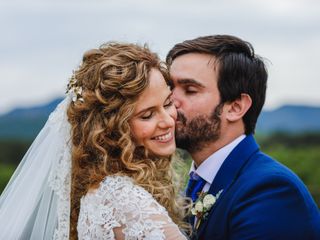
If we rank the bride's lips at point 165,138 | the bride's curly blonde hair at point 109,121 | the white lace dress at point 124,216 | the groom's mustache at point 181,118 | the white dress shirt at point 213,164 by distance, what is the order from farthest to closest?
the groom's mustache at point 181,118
the white dress shirt at point 213,164
the bride's lips at point 165,138
the bride's curly blonde hair at point 109,121
the white lace dress at point 124,216

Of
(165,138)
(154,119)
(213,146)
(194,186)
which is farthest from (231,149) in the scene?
(154,119)

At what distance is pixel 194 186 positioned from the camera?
209 inches

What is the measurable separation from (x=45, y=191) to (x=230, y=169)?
1.32 metres

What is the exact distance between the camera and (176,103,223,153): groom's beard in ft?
17.1

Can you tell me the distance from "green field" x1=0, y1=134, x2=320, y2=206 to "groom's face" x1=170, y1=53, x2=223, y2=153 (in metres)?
9.88

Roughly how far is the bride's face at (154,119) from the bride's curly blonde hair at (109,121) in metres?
0.06

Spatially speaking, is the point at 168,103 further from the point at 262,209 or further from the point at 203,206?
the point at 262,209

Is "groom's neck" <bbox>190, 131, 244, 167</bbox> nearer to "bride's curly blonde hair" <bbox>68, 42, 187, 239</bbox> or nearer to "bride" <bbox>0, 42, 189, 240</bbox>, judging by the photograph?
"bride" <bbox>0, 42, 189, 240</bbox>

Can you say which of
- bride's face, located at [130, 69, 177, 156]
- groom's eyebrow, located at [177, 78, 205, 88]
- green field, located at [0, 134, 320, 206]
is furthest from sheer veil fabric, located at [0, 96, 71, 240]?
green field, located at [0, 134, 320, 206]

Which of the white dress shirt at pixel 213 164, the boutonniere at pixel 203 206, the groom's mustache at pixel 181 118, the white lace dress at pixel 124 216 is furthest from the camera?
the groom's mustache at pixel 181 118

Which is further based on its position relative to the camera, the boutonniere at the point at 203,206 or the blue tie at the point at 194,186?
the blue tie at the point at 194,186

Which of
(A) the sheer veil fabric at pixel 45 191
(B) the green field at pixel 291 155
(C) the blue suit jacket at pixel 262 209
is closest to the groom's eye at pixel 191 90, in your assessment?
(C) the blue suit jacket at pixel 262 209

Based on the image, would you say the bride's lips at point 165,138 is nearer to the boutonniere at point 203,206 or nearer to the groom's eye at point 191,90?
the boutonniere at point 203,206

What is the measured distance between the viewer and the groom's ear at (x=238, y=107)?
17.4 ft
